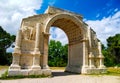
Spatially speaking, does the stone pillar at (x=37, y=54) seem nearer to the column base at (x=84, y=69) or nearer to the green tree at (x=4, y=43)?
the column base at (x=84, y=69)

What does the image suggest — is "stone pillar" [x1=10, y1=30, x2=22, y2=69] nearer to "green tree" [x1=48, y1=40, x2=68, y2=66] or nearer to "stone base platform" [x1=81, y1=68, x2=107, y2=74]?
"stone base platform" [x1=81, y1=68, x2=107, y2=74]

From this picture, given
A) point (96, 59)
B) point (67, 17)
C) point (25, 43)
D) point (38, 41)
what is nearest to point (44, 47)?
point (38, 41)

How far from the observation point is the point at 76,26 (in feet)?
54.6

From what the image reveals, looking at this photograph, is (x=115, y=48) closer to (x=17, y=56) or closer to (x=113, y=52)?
(x=113, y=52)

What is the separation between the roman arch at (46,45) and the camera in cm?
1265

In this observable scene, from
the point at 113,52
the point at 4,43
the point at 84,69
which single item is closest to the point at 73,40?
the point at 84,69

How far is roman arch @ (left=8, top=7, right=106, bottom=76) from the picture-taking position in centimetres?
1265

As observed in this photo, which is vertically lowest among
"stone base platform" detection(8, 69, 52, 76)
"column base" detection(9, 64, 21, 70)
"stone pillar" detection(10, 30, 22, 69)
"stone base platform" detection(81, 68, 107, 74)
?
"stone base platform" detection(81, 68, 107, 74)

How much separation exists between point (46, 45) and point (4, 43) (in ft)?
102

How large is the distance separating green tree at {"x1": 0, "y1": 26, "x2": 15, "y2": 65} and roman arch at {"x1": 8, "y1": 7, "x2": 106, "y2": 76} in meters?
26.0

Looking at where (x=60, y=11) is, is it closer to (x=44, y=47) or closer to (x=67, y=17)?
(x=67, y=17)

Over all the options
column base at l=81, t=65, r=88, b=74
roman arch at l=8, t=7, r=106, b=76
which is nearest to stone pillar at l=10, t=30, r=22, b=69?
roman arch at l=8, t=7, r=106, b=76

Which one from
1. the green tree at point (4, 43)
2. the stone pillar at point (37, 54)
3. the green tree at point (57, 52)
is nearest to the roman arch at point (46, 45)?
the stone pillar at point (37, 54)

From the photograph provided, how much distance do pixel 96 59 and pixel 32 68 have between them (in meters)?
7.46
